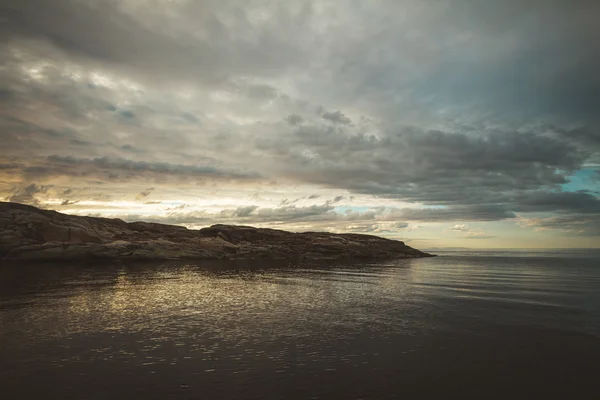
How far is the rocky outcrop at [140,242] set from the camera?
85.1 metres

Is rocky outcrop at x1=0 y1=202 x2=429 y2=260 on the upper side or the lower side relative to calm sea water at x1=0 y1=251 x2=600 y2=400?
upper

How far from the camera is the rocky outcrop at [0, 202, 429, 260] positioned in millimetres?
85125

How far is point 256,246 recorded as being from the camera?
131750 millimetres

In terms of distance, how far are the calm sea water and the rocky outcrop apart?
5492 centimetres

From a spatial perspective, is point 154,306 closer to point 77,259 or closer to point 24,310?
point 24,310

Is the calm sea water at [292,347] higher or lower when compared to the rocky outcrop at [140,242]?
lower

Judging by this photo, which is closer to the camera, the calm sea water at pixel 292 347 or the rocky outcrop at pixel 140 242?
the calm sea water at pixel 292 347

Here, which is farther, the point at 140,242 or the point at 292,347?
the point at 140,242

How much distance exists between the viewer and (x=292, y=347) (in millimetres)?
20875

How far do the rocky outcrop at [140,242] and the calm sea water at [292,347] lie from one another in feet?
180

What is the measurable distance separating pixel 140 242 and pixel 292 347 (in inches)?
3602

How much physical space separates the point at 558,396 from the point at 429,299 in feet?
78.9

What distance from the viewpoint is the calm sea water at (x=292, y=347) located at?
1540 cm

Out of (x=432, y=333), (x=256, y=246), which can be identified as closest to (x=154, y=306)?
(x=432, y=333)
